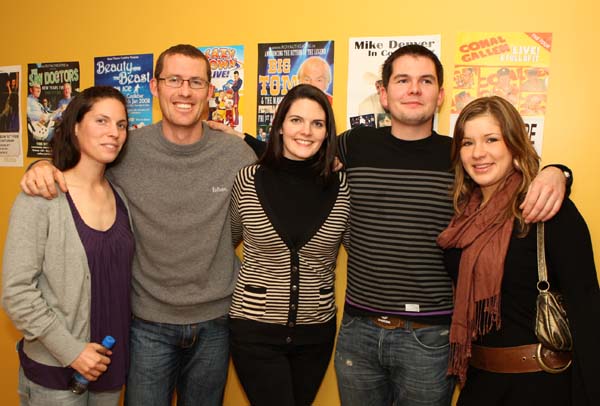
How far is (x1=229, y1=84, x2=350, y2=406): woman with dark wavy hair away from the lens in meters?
1.66

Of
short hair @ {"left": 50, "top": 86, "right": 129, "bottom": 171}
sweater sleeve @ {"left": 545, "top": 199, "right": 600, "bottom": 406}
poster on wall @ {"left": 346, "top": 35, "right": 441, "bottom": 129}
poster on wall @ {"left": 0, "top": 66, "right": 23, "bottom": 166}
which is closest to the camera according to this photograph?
sweater sleeve @ {"left": 545, "top": 199, "right": 600, "bottom": 406}

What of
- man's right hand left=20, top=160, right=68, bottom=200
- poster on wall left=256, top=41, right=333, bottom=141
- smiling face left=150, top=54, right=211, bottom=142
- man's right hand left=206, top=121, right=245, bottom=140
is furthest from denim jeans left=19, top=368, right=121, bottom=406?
poster on wall left=256, top=41, right=333, bottom=141

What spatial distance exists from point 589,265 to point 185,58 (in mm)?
1568

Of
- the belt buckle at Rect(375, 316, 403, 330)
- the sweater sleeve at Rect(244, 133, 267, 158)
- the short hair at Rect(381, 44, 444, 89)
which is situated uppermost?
the short hair at Rect(381, 44, 444, 89)

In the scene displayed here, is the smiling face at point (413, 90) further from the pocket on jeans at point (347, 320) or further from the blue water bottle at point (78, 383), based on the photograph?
the blue water bottle at point (78, 383)

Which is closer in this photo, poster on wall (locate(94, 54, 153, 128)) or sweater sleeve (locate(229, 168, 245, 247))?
sweater sleeve (locate(229, 168, 245, 247))

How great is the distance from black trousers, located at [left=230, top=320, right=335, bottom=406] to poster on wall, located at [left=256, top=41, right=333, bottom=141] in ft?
2.99

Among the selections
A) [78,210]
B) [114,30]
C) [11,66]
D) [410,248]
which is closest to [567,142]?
[410,248]

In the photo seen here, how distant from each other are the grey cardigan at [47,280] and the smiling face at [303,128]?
2.61ft

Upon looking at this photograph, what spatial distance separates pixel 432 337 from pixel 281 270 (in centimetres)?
58

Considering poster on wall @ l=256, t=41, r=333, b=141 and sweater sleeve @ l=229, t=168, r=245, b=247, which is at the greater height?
poster on wall @ l=256, t=41, r=333, b=141

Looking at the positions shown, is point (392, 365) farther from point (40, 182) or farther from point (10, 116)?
point (10, 116)

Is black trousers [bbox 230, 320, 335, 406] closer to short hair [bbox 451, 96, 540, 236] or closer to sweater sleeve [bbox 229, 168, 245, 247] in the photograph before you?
sweater sleeve [bbox 229, 168, 245, 247]

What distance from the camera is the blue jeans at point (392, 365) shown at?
1.61 metres
